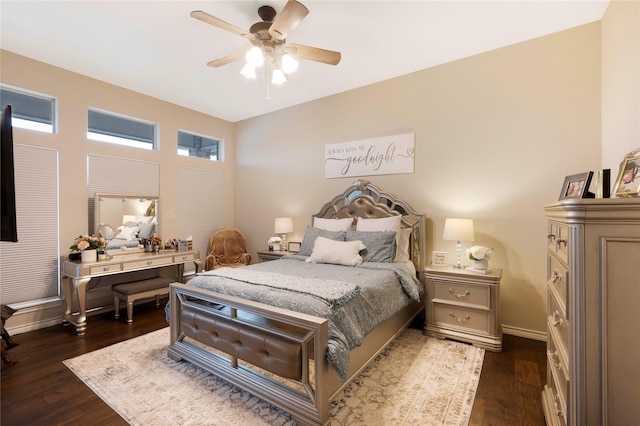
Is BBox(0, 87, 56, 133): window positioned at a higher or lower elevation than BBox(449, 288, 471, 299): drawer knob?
higher

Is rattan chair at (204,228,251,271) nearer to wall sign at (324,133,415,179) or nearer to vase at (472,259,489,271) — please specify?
wall sign at (324,133,415,179)

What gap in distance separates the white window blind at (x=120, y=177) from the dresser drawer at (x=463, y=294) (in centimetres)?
402

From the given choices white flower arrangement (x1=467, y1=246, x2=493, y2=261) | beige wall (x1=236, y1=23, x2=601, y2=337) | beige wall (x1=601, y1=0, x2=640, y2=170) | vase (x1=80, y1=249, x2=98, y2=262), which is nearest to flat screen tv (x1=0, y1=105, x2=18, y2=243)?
vase (x1=80, y1=249, x2=98, y2=262)

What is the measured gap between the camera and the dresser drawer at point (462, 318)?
2.76 meters

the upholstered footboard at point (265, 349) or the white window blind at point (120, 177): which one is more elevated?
the white window blind at point (120, 177)

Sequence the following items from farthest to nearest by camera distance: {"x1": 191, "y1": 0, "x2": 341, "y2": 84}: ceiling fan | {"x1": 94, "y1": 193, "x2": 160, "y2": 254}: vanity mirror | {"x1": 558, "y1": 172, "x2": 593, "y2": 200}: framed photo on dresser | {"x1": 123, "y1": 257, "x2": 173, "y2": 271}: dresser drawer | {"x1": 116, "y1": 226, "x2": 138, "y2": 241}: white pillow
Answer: {"x1": 116, "y1": 226, "x2": 138, "y2": 241}: white pillow → {"x1": 94, "y1": 193, "x2": 160, "y2": 254}: vanity mirror → {"x1": 123, "y1": 257, "x2": 173, "y2": 271}: dresser drawer → {"x1": 191, "y1": 0, "x2": 341, "y2": 84}: ceiling fan → {"x1": 558, "y1": 172, "x2": 593, "y2": 200}: framed photo on dresser

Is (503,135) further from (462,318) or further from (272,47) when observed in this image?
(272,47)

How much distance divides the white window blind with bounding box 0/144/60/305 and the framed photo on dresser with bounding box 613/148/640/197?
501cm

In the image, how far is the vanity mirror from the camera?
3.77 meters

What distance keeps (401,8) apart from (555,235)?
82.6 inches

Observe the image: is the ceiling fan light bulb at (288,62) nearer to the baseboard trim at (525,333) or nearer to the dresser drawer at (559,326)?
the dresser drawer at (559,326)

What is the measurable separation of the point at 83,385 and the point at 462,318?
10.7 ft

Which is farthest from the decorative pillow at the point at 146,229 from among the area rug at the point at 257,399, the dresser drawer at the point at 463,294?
the dresser drawer at the point at 463,294

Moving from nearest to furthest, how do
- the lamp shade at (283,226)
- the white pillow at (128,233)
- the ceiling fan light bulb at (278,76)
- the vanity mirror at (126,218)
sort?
the ceiling fan light bulb at (278,76) < the vanity mirror at (126,218) < the white pillow at (128,233) < the lamp shade at (283,226)
